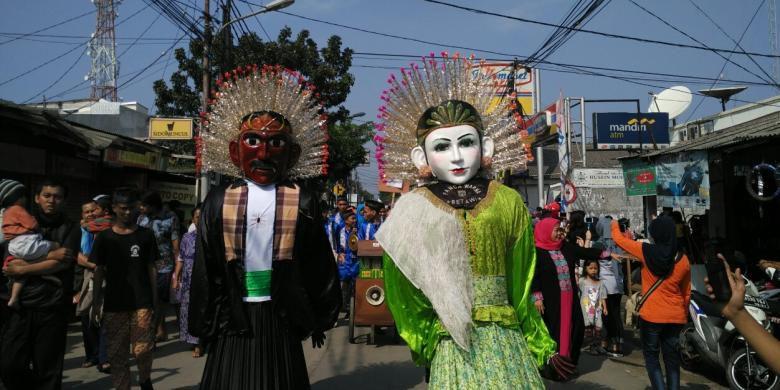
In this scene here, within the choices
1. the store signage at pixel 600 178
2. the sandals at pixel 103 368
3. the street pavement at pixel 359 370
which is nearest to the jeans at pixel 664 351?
the street pavement at pixel 359 370

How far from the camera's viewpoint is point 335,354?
23.0ft

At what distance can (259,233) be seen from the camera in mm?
3414

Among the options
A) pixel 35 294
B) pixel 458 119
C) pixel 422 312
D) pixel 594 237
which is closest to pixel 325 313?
pixel 422 312

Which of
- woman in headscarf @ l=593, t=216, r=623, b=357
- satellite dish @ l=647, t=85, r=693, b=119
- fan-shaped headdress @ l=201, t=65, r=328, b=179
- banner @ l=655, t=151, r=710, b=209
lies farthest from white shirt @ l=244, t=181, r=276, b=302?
satellite dish @ l=647, t=85, r=693, b=119

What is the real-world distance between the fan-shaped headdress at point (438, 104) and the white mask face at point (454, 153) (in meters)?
0.36

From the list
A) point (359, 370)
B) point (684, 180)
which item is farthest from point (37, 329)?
point (684, 180)

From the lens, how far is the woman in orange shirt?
4852 millimetres

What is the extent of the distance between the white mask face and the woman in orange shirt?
7.61ft

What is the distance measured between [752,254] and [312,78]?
1211cm

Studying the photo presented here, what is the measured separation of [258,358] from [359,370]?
319 cm

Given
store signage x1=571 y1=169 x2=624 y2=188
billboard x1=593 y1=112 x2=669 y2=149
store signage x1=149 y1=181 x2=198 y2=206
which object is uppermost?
billboard x1=593 y1=112 x2=669 y2=149

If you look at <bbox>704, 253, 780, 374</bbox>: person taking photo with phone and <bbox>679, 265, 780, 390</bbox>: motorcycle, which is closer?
<bbox>704, 253, 780, 374</bbox>: person taking photo with phone

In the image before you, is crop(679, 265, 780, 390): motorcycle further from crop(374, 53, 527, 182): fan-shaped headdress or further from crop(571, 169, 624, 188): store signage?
crop(571, 169, 624, 188): store signage

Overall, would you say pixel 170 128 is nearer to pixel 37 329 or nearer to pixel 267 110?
pixel 37 329
